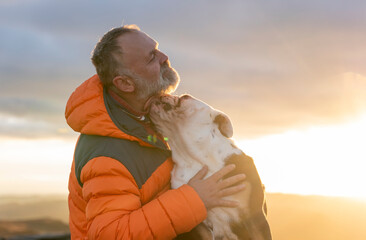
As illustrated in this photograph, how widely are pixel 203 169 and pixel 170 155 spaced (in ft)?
1.17

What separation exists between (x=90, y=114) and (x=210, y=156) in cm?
106

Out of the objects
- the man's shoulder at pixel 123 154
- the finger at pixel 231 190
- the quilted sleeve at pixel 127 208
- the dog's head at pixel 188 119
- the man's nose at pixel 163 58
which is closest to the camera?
the quilted sleeve at pixel 127 208

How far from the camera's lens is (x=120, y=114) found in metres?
3.34

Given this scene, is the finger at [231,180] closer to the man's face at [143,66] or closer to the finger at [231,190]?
the finger at [231,190]

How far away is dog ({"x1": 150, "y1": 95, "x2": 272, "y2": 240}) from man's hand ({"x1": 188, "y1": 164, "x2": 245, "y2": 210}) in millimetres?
73

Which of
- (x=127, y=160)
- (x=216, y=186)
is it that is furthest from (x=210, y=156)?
(x=127, y=160)

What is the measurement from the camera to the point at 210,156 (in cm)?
344

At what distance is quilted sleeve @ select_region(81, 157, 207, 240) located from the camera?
2869mm

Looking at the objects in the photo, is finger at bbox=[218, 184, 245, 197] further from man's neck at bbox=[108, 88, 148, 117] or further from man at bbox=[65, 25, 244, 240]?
man's neck at bbox=[108, 88, 148, 117]

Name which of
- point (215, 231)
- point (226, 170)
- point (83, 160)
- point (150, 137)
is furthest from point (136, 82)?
point (215, 231)

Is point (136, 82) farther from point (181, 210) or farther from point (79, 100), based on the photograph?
point (181, 210)

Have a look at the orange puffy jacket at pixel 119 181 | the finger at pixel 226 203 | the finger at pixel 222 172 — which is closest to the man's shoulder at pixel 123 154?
the orange puffy jacket at pixel 119 181

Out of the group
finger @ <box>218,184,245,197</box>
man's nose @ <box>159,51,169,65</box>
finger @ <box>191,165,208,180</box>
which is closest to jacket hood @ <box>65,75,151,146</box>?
finger @ <box>191,165,208,180</box>

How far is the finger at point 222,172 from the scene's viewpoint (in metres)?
3.26
